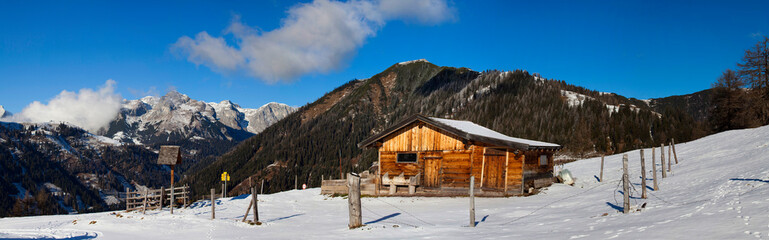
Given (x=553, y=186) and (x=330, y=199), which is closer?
(x=553, y=186)

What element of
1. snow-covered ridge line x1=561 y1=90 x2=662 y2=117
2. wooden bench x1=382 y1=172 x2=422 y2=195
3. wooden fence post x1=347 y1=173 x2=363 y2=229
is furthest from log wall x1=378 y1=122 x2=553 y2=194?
snow-covered ridge line x1=561 y1=90 x2=662 y2=117

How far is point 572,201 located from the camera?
21.4 meters

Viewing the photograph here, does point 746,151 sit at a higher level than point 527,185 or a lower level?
higher

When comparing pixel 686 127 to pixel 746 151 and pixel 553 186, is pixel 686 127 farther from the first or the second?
pixel 553 186

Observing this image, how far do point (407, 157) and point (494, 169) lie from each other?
21.6 feet

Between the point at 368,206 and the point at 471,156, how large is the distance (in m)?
7.66

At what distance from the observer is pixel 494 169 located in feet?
90.2

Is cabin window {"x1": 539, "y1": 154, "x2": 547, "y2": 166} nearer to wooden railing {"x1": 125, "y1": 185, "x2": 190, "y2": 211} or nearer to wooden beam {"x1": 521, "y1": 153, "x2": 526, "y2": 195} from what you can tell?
wooden beam {"x1": 521, "y1": 153, "x2": 526, "y2": 195}

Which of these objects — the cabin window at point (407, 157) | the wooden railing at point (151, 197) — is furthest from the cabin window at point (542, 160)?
the wooden railing at point (151, 197)

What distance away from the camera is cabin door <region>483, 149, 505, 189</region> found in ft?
89.4

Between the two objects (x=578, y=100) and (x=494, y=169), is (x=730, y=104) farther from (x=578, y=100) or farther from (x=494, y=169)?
(x=578, y=100)

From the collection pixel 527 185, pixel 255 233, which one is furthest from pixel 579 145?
pixel 255 233

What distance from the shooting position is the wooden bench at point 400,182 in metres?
29.9

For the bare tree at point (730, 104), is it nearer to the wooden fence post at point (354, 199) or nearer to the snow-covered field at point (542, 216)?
the snow-covered field at point (542, 216)
